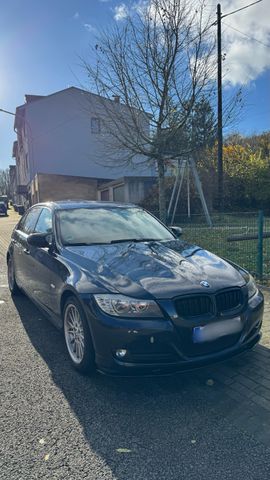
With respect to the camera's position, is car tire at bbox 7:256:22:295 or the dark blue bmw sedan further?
car tire at bbox 7:256:22:295

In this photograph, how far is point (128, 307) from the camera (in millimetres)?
3004

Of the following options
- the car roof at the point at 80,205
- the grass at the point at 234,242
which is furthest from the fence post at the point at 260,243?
the car roof at the point at 80,205

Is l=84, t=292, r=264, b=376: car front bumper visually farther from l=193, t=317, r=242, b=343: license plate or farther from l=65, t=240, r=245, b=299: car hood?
l=65, t=240, r=245, b=299: car hood

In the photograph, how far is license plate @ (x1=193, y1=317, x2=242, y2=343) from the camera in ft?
9.83

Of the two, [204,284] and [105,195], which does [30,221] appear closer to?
[204,284]

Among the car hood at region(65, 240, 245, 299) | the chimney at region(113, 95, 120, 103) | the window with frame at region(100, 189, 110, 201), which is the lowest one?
the car hood at region(65, 240, 245, 299)

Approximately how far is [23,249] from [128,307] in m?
2.94

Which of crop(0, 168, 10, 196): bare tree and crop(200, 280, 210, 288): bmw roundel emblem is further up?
crop(0, 168, 10, 196): bare tree

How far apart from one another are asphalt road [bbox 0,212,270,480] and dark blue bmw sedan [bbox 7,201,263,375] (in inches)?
11.9

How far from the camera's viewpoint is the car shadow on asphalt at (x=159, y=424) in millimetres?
2369

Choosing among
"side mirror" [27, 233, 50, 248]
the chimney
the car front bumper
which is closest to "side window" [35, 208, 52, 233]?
"side mirror" [27, 233, 50, 248]

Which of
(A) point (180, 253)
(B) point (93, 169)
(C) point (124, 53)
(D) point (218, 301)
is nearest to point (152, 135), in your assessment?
(C) point (124, 53)

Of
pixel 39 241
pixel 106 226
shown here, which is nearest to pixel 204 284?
pixel 106 226

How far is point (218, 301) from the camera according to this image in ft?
10.4
